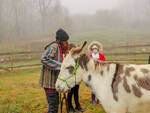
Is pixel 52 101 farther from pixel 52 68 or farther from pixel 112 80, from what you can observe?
pixel 112 80

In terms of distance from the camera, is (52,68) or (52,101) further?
(52,101)

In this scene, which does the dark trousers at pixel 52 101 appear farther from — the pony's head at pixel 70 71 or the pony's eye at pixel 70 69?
the pony's eye at pixel 70 69

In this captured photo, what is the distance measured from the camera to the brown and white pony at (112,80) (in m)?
2.45

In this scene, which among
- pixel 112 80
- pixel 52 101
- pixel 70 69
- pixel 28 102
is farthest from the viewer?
pixel 28 102

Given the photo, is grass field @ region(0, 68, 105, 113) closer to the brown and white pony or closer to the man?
the man

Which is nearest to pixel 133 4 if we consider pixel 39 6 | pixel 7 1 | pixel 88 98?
pixel 39 6

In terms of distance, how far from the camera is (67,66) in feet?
9.57

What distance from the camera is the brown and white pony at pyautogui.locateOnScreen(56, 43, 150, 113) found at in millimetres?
2449

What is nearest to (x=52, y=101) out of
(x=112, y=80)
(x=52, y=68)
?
(x=52, y=68)

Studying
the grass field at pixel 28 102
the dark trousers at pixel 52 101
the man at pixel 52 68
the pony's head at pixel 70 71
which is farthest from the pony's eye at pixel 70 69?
the grass field at pixel 28 102

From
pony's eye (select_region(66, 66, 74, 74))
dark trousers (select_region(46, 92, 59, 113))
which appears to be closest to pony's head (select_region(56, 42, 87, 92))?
pony's eye (select_region(66, 66, 74, 74))

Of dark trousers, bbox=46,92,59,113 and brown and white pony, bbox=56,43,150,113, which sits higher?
brown and white pony, bbox=56,43,150,113

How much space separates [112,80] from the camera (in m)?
2.63

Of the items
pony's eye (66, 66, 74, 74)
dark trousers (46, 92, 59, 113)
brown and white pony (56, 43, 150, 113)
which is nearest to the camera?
brown and white pony (56, 43, 150, 113)
